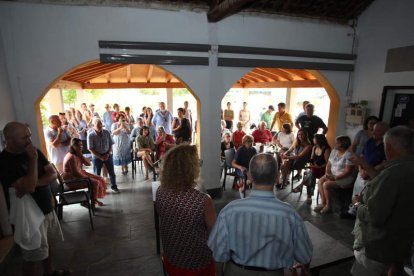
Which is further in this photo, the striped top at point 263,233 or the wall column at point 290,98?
the wall column at point 290,98

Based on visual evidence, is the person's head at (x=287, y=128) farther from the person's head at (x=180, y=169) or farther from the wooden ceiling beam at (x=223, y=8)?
the person's head at (x=180, y=169)

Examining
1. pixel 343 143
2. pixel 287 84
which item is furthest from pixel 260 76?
pixel 343 143

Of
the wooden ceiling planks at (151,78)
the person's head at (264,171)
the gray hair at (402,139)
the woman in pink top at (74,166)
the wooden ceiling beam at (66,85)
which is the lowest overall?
the woman in pink top at (74,166)

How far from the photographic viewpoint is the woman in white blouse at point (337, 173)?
3.85 metres

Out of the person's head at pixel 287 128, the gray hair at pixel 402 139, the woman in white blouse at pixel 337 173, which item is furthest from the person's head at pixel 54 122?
the gray hair at pixel 402 139

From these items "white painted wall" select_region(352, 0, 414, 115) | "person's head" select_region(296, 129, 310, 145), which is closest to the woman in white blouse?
"person's head" select_region(296, 129, 310, 145)

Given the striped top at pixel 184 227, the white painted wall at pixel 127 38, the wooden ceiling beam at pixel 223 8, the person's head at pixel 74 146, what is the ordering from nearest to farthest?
the striped top at pixel 184 227, the wooden ceiling beam at pixel 223 8, the white painted wall at pixel 127 38, the person's head at pixel 74 146

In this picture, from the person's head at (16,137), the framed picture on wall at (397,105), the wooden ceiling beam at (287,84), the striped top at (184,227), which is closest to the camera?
the striped top at (184,227)

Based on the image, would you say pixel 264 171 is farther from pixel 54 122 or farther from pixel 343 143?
pixel 54 122

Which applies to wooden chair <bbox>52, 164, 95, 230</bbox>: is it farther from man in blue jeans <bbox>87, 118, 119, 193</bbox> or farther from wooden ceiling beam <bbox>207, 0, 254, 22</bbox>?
wooden ceiling beam <bbox>207, 0, 254, 22</bbox>

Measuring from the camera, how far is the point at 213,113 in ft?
14.9

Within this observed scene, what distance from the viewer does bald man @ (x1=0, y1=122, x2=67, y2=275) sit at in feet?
6.83

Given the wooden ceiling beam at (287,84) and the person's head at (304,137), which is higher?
the wooden ceiling beam at (287,84)

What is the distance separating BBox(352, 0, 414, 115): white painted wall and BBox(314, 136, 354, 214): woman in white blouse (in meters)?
1.88
